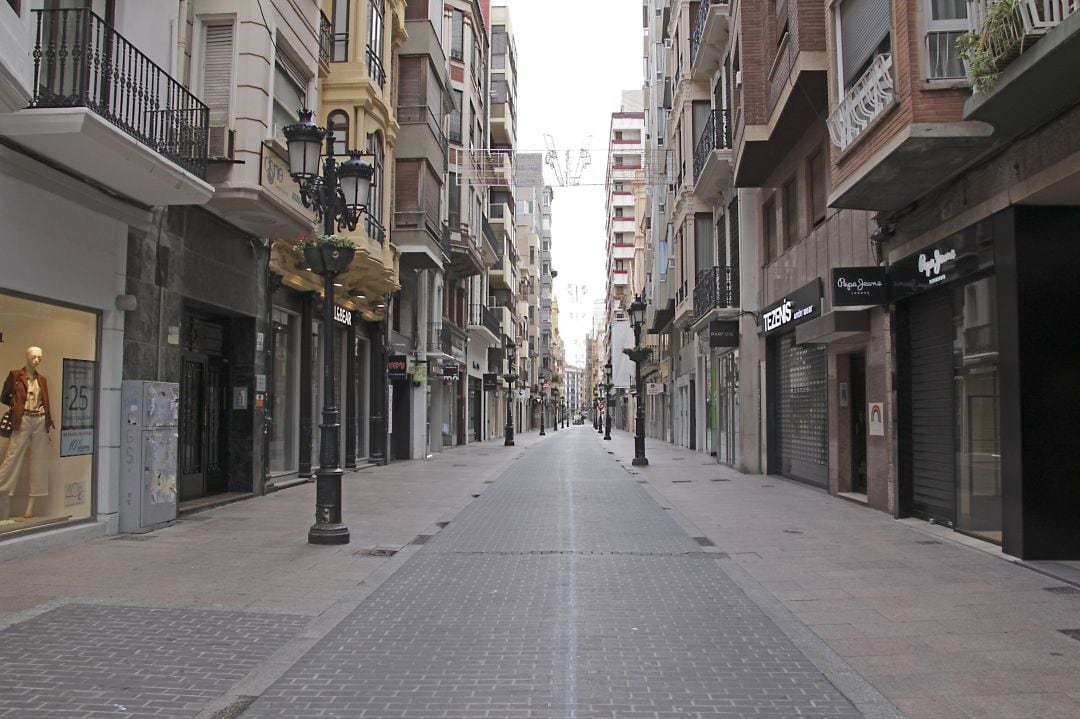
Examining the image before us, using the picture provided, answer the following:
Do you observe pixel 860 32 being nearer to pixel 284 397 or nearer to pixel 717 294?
pixel 717 294

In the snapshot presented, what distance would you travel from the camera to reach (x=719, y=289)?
2195cm

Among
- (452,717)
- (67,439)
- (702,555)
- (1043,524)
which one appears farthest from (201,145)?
(1043,524)

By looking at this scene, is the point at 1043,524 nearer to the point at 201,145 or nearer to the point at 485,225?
the point at 201,145

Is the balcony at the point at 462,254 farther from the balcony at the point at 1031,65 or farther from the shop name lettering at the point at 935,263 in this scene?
the balcony at the point at 1031,65

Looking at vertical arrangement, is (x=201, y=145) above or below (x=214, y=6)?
below

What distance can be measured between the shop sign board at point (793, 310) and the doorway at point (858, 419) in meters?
1.13

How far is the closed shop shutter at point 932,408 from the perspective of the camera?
34.2 feet

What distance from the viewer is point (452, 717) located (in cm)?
422

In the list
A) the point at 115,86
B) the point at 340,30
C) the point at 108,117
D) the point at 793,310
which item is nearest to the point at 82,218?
the point at 108,117

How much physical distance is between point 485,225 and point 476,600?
3274 cm

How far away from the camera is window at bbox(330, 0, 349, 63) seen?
1805 cm

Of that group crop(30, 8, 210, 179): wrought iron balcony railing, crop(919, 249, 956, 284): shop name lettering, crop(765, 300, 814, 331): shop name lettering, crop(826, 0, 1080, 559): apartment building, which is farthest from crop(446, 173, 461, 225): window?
crop(919, 249, 956, 284): shop name lettering

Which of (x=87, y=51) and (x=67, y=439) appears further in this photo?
(x=67, y=439)

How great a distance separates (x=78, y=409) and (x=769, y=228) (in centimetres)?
1538
